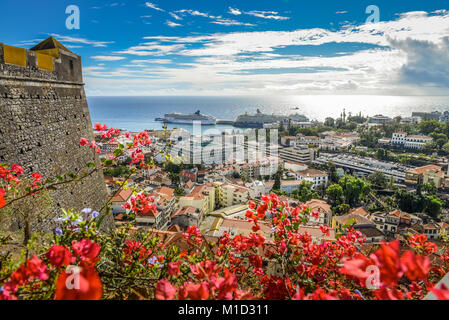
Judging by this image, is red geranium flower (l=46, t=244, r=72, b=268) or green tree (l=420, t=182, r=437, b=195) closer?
red geranium flower (l=46, t=244, r=72, b=268)

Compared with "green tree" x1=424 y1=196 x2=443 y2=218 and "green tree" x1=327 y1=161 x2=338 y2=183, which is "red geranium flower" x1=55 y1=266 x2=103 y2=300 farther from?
"green tree" x1=327 y1=161 x2=338 y2=183

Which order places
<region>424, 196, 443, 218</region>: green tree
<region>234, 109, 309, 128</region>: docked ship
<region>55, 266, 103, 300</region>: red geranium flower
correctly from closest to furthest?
1. <region>55, 266, 103, 300</region>: red geranium flower
2. <region>424, 196, 443, 218</region>: green tree
3. <region>234, 109, 309, 128</region>: docked ship

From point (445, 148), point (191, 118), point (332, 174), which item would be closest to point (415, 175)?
point (332, 174)

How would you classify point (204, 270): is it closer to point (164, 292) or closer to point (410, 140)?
point (164, 292)

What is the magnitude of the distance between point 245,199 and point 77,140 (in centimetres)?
1596

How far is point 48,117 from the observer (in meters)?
4.19

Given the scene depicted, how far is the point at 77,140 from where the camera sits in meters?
5.07

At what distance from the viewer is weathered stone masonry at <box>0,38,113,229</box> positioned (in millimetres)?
3402

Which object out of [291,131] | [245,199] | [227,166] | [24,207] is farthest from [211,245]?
[291,131]

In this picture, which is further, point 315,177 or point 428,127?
point 428,127

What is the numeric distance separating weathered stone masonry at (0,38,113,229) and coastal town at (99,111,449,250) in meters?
1.25

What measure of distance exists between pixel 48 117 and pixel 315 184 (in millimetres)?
26819

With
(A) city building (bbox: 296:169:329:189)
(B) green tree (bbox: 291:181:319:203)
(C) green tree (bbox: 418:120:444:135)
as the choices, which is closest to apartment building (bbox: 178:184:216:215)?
(B) green tree (bbox: 291:181:319:203)

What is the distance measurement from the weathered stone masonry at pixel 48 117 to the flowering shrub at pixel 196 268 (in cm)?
103
